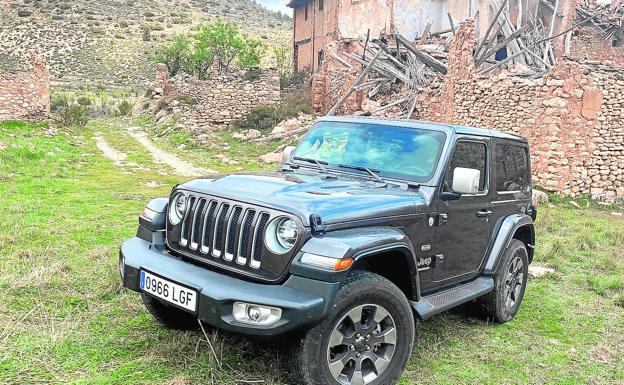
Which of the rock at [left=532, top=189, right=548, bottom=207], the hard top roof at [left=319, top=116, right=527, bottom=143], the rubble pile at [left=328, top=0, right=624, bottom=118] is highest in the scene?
the rubble pile at [left=328, top=0, right=624, bottom=118]

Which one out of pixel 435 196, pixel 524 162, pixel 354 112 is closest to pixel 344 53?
pixel 354 112

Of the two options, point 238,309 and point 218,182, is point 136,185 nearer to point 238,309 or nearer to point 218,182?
point 218,182

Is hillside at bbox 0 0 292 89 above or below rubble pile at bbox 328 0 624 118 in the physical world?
above

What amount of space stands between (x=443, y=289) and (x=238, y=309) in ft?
6.12

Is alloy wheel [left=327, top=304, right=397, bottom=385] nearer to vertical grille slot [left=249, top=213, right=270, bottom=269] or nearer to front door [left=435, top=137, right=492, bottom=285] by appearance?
vertical grille slot [left=249, top=213, right=270, bottom=269]

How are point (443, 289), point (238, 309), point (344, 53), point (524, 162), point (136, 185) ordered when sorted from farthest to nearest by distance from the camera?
point (344, 53)
point (136, 185)
point (524, 162)
point (443, 289)
point (238, 309)

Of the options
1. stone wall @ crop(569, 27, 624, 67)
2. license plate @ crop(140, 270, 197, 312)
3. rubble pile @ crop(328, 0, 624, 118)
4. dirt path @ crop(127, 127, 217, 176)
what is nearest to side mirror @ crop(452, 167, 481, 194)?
license plate @ crop(140, 270, 197, 312)

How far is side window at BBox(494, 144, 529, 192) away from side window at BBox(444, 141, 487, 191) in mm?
213

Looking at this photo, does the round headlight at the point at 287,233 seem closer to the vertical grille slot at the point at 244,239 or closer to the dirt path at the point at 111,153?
the vertical grille slot at the point at 244,239

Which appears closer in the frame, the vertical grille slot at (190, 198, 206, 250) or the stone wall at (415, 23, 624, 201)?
the vertical grille slot at (190, 198, 206, 250)

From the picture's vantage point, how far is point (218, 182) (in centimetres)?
375

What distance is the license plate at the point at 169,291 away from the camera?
3225 mm

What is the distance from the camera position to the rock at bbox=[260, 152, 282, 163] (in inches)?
633

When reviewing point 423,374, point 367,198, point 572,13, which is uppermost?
point 572,13
